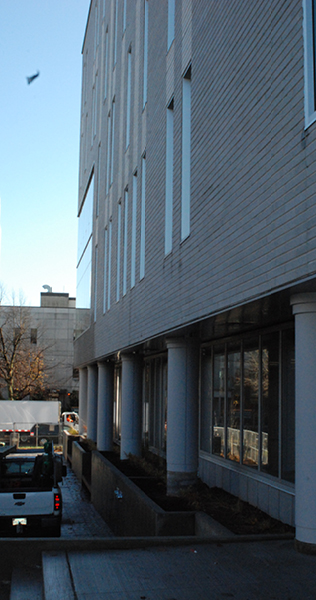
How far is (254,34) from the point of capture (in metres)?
8.33

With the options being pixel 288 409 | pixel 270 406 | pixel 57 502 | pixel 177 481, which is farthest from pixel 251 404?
pixel 57 502

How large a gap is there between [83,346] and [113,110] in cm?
1259

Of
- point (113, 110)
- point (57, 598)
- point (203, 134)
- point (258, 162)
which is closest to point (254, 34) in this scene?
point (258, 162)

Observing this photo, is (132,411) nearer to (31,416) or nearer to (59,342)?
(31,416)

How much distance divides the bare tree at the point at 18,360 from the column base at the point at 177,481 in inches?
1448

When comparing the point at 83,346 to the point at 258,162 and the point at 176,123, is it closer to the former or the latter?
the point at 176,123

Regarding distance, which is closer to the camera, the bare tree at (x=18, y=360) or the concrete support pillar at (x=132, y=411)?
the concrete support pillar at (x=132, y=411)

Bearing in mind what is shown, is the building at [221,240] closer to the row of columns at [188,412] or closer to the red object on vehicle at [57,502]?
the row of columns at [188,412]

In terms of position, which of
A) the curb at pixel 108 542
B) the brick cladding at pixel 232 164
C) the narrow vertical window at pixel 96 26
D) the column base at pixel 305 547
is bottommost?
the curb at pixel 108 542

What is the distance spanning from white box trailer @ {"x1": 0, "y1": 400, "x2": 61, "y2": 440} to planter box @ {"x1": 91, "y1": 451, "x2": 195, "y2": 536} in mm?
13076

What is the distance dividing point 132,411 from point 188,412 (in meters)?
7.06

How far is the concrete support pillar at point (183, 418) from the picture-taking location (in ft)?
42.5

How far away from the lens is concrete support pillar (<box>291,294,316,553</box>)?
286 inches

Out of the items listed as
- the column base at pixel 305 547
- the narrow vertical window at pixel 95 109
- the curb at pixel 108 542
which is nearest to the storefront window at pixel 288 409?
the curb at pixel 108 542
